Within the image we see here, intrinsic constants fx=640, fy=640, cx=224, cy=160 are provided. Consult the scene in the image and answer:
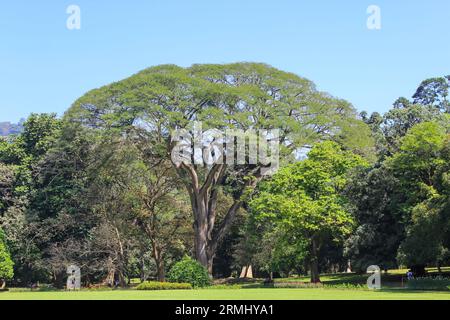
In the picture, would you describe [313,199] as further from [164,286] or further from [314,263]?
[164,286]

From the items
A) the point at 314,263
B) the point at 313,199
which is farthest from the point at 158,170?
the point at 314,263

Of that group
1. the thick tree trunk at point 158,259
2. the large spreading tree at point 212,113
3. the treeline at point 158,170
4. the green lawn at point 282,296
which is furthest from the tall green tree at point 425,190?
the thick tree trunk at point 158,259

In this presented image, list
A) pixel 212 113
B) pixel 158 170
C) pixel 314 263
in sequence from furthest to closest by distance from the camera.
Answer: pixel 158 170
pixel 212 113
pixel 314 263

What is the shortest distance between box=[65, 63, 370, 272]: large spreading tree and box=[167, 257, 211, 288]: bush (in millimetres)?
5883

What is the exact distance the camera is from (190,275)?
119 ft

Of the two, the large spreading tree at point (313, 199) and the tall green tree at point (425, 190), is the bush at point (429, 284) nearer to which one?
the tall green tree at point (425, 190)

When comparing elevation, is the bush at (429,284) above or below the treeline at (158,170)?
below

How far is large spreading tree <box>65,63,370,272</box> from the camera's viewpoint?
40906 millimetres

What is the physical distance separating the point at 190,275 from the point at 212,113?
33.8 ft

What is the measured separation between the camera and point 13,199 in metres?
44.2

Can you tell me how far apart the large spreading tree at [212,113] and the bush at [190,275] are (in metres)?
5.88

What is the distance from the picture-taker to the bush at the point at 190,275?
3628 cm

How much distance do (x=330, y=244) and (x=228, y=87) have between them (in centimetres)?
1241
